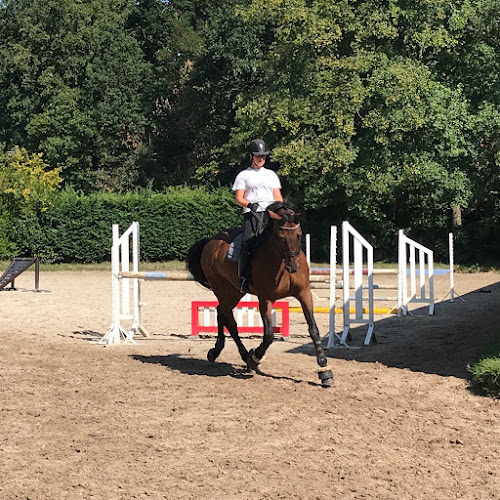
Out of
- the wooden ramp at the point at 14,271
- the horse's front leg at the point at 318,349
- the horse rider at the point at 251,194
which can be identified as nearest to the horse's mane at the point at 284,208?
the horse rider at the point at 251,194

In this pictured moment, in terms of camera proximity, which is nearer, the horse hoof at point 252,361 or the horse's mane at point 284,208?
the horse's mane at point 284,208

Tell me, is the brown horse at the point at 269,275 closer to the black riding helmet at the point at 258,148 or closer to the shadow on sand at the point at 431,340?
the black riding helmet at the point at 258,148

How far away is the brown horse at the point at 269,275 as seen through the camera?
384 inches

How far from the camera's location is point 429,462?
21.9 feet

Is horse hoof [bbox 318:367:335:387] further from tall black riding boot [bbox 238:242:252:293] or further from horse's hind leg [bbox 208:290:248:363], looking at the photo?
horse's hind leg [bbox 208:290:248:363]

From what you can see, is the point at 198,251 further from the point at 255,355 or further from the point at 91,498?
the point at 91,498

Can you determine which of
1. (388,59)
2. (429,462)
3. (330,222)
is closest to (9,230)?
(330,222)

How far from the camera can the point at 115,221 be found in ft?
127

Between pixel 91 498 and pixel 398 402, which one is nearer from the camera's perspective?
pixel 91 498

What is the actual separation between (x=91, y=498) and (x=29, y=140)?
47015 millimetres

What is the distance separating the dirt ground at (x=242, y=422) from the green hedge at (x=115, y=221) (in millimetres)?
23973

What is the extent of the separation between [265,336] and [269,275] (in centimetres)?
70

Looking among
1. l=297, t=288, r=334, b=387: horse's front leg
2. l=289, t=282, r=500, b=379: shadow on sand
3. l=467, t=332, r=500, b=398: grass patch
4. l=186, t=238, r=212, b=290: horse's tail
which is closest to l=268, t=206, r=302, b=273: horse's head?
l=297, t=288, r=334, b=387: horse's front leg

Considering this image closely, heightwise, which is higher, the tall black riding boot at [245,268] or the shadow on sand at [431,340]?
the tall black riding boot at [245,268]
